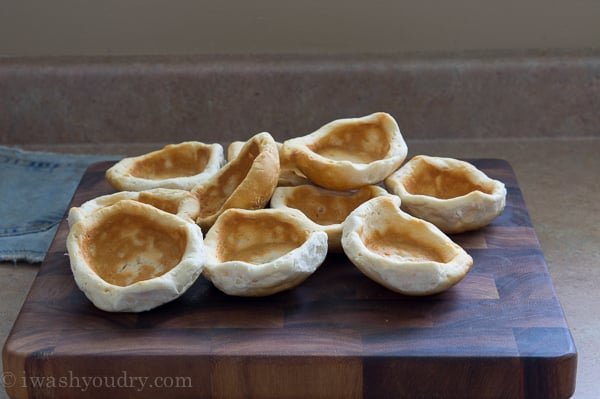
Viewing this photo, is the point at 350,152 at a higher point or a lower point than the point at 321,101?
higher

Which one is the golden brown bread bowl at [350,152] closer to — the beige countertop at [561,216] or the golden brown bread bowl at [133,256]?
the golden brown bread bowl at [133,256]

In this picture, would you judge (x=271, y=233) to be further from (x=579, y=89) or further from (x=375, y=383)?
(x=579, y=89)

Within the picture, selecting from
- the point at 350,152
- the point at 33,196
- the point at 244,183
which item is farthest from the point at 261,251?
the point at 33,196

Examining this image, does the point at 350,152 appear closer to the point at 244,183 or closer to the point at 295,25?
the point at 244,183

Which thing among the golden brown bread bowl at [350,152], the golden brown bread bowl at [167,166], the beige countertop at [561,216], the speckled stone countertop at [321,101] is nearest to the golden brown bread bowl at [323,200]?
the golden brown bread bowl at [350,152]

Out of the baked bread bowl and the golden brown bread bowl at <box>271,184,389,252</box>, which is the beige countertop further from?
the golden brown bread bowl at <box>271,184,389,252</box>

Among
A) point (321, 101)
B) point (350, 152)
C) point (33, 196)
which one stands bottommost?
point (33, 196)

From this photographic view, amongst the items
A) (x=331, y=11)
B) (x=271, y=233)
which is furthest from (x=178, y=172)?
(x=331, y=11)

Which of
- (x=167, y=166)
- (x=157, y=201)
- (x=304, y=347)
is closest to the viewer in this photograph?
(x=304, y=347)

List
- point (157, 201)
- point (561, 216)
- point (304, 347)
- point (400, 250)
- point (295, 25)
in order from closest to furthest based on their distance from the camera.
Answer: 1. point (304, 347)
2. point (400, 250)
3. point (157, 201)
4. point (561, 216)
5. point (295, 25)
